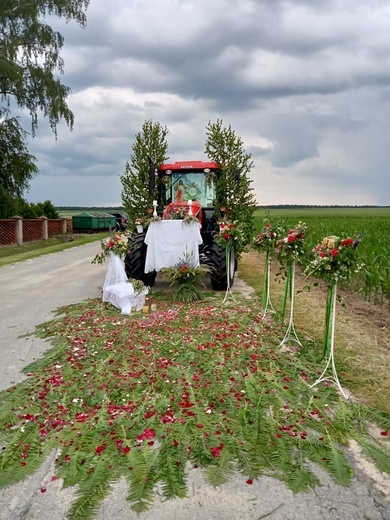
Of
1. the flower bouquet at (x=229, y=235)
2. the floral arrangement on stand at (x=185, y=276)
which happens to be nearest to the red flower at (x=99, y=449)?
the floral arrangement on stand at (x=185, y=276)

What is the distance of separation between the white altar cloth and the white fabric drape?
0.85m

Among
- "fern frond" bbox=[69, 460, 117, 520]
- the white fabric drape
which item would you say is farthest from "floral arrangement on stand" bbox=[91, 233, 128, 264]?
"fern frond" bbox=[69, 460, 117, 520]

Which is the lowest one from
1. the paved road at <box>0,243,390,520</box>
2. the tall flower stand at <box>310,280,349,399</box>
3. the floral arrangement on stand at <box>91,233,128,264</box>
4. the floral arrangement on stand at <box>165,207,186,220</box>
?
the paved road at <box>0,243,390,520</box>

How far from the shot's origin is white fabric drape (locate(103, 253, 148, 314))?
24.7 ft

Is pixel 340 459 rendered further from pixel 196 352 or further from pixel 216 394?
pixel 196 352

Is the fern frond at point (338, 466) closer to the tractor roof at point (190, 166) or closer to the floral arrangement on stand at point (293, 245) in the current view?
the floral arrangement on stand at point (293, 245)

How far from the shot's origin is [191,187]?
10820 mm

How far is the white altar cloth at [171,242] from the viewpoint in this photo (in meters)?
8.62

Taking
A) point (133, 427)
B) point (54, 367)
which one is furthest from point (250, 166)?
point (133, 427)

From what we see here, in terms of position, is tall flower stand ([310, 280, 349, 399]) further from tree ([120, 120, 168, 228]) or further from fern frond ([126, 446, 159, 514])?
tree ([120, 120, 168, 228])

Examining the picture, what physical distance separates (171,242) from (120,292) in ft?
5.29

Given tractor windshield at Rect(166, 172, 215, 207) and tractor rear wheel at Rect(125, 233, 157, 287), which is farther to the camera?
tractor windshield at Rect(166, 172, 215, 207)

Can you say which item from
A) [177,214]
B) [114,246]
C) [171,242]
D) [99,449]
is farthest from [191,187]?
[99,449]

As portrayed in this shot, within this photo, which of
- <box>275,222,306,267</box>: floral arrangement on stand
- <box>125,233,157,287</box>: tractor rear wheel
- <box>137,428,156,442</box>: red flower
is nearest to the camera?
<box>137,428,156,442</box>: red flower
